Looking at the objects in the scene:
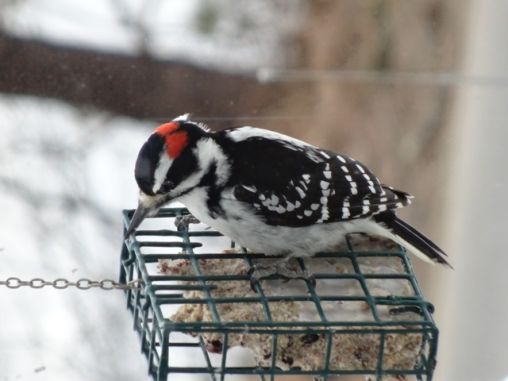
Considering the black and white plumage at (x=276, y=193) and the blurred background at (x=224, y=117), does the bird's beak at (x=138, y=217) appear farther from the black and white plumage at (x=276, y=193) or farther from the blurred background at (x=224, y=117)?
the blurred background at (x=224, y=117)

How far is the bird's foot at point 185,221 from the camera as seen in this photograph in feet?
12.4

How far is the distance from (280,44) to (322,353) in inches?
124

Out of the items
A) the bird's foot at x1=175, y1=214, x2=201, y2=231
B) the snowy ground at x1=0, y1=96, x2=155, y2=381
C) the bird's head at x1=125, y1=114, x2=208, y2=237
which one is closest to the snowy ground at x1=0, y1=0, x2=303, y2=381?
the snowy ground at x1=0, y1=96, x2=155, y2=381

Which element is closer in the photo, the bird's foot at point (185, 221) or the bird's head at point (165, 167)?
the bird's head at point (165, 167)

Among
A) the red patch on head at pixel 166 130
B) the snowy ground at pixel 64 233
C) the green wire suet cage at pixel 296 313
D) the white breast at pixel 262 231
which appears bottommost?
the snowy ground at pixel 64 233

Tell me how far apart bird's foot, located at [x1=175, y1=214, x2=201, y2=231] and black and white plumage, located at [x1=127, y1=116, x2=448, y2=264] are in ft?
0.70

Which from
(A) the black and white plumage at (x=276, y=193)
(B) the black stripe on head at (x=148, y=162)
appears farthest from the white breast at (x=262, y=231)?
(B) the black stripe on head at (x=148, y=162)

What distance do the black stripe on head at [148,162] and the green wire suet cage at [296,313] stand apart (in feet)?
0.94

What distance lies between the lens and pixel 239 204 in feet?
11.6

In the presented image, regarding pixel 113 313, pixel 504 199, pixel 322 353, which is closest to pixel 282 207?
pixel 322 353

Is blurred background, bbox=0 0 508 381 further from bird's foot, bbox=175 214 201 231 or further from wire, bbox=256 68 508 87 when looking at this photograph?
bird's foot, bbox=175 214 201 231

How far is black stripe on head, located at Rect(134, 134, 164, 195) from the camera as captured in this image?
3264 mm

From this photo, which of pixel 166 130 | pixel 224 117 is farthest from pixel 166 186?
pixel 224 117

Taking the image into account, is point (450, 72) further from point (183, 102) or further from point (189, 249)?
point (189, 249)
